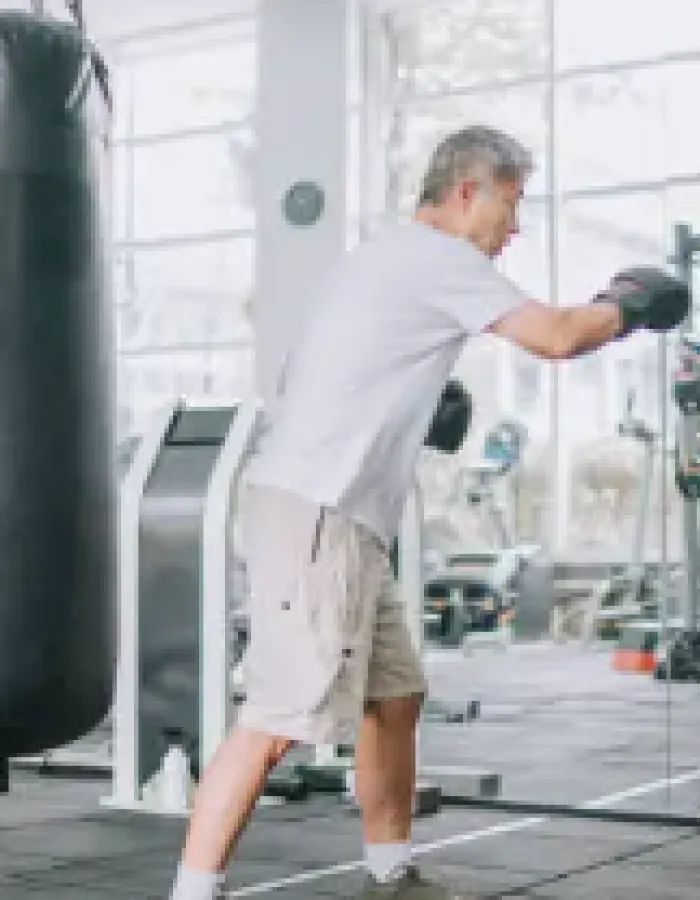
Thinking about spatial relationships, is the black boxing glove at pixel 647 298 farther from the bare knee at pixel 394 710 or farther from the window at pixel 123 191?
the window at pixel 123 191

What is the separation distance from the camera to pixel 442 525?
11.6 m

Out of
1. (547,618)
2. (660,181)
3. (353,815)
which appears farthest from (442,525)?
(353,815)

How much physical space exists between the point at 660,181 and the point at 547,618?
3.10 m

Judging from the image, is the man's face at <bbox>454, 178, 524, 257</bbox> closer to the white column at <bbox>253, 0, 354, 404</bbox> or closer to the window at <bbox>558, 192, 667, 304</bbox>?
the white column at <bbox>253, 0, 354, 404</bbox>

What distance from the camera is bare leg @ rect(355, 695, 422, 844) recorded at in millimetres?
2883

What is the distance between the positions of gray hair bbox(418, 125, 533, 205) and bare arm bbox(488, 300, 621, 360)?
0.30 m

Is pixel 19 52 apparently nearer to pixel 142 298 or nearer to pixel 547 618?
pixel 547 618

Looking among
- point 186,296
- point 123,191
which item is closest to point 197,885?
point 186,296

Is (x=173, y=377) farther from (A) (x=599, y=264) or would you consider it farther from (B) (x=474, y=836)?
(B) (x=474, y=836)

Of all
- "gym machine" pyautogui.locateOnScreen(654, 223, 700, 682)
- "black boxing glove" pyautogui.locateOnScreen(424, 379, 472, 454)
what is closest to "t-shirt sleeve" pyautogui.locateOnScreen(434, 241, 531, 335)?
"black boxing glove" pyautogui.locateOnScreen(424, 379, 472, 454)

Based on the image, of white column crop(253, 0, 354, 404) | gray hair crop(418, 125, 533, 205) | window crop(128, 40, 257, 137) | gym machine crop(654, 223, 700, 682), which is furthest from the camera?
window crop(128, 40, 257, 137)

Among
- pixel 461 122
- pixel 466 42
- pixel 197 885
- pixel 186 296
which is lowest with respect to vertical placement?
pixel 197 885

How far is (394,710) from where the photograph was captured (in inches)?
113

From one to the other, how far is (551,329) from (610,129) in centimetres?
903
